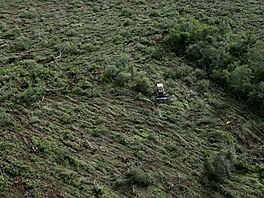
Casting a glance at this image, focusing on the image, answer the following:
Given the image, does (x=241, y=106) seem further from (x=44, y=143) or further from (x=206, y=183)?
(x=44, y=143)

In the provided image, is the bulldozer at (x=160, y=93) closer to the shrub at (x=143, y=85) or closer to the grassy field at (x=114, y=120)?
the grassy field at (x=114, y=120)

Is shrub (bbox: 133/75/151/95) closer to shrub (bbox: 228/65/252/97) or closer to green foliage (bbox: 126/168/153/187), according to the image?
shrub (bbox: 228/65/252/97)

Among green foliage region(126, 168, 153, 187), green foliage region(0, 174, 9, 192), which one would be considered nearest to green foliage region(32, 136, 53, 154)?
green foliage region(0, 174, 9, 192)

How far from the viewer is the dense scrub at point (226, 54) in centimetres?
1370

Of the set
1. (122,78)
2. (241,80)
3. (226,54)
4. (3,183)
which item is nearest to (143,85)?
(122,78)

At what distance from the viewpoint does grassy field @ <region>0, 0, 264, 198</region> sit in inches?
382

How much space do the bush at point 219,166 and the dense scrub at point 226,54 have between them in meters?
3.53

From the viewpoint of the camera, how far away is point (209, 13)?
20.0 metres

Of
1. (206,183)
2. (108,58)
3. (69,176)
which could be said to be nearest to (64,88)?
(108,58)

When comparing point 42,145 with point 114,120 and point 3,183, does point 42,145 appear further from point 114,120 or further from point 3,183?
point 114,120

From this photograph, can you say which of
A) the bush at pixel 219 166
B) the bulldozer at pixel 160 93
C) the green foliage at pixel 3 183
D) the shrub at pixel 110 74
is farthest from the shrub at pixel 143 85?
the green foliage at pixel 3 183

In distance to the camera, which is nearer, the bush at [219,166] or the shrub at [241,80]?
the bush at [219,166]

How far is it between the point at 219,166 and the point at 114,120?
11.5 ft

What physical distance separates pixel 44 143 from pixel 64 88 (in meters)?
3.12
